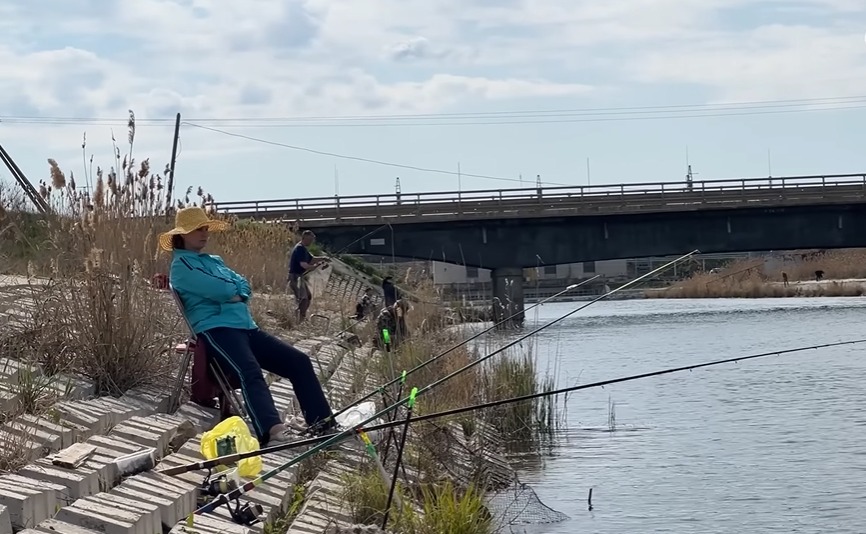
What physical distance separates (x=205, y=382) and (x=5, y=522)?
3142 millimetres

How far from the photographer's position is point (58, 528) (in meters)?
5.54

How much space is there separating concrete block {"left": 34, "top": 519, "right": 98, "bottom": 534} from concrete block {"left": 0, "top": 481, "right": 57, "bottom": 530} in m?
0.05

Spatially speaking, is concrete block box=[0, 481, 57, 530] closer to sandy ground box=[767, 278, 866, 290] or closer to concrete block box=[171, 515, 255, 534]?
concrete block box=[171, 515, 255, 534]

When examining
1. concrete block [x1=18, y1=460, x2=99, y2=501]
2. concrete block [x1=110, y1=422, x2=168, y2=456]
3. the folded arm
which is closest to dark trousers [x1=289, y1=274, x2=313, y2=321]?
the folded arm

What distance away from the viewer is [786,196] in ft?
161

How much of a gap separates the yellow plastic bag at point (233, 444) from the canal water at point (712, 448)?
291cm

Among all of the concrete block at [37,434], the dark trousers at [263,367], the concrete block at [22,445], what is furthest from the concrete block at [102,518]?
the dark trousers at [263,367]

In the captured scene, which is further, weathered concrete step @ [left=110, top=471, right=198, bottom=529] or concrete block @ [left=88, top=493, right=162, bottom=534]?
weathered concrete step @ [left=110, top=471, right=198, bottom=529]

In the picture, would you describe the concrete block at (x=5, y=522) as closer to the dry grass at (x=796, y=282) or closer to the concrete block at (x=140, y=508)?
the concrete block at (x=140, y=508)

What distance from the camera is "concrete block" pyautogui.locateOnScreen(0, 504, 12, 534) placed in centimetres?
532

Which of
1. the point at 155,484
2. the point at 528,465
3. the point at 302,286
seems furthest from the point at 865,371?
the point at 155,484

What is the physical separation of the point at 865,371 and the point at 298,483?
15.5 metres

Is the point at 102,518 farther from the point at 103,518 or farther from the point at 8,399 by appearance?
the point at 8,399

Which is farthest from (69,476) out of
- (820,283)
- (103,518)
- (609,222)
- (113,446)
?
(820,283)
